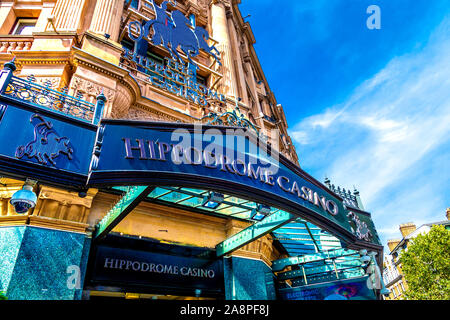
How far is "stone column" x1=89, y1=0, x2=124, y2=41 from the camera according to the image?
9.48m

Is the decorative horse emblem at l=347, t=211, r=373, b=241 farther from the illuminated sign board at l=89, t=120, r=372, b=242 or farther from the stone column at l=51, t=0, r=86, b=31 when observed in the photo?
the stone column at l=51, t=0, r=86, b=31

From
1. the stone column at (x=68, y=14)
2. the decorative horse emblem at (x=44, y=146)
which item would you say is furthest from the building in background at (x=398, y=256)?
the decorative horse emblem at (x=44, y=146)

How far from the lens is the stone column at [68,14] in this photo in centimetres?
920

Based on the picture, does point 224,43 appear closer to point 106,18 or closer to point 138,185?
point 106,18

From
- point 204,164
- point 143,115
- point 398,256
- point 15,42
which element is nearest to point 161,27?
point 143,115

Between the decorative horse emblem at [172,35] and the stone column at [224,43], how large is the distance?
0.58m

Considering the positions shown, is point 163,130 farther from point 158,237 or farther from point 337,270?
point 337,270

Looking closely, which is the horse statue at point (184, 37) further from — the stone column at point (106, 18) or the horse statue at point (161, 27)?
the stone column at point (106, 18)

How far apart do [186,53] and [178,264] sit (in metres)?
9.35

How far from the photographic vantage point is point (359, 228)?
834cm

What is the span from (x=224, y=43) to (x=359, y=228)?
1141 centimetres

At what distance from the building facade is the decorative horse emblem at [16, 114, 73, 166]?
2 cm

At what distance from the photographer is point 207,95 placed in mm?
12055

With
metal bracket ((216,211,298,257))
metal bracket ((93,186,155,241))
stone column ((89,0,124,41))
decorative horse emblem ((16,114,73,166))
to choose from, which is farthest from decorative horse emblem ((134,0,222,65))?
metal bracket ((216,211,298,257))
